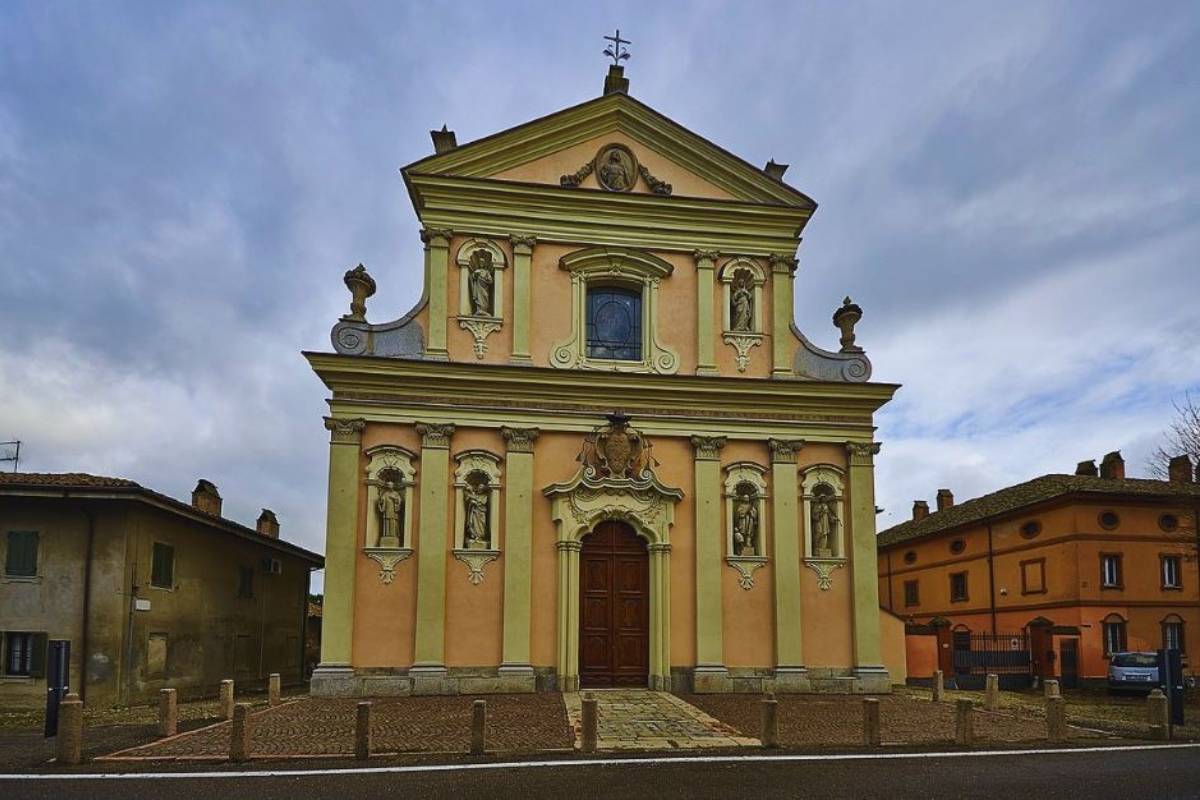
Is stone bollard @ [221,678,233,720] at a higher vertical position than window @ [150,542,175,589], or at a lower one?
lower

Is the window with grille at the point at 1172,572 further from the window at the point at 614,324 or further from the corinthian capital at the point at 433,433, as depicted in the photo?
the corinthian capital at the point at 433,433

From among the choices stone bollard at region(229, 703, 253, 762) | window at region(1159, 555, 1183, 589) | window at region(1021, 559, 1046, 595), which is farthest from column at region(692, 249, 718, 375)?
window at region(1159, 555, 1183, 589)

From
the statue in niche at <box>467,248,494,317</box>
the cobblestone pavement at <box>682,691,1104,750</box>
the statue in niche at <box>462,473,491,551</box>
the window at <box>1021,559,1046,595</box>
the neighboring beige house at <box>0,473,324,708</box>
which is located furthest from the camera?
the window at <box>1021,559,1046,595</box>

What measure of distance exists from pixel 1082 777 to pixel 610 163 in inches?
598

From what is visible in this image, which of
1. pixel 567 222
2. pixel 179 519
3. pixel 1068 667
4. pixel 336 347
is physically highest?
pixel 567 222

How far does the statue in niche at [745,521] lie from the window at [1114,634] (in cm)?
1416

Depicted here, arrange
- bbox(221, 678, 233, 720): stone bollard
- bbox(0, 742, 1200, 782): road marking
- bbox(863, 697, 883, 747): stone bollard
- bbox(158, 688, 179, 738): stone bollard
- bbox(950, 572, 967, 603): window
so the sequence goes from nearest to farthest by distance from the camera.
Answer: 1. bbox(0, 742, 1200, 782): road marking
2. bbox(863, 697, 883, 747): stone bollard
3. bbox(158, 688, 179, 738): stone bollard
4. bbox(221, 678, 233, 720): stone bollard
5. bbox(950, 572, 967, 603): window

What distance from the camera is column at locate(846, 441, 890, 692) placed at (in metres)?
19.5

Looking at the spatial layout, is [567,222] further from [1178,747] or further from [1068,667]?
[1068,667]

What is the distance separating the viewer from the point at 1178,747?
12625 millimetres

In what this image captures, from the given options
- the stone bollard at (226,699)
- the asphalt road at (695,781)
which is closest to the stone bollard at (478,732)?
the asphalt road at (695,781)

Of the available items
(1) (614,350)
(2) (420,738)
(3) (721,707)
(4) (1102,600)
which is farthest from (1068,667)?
(2) (420,738)

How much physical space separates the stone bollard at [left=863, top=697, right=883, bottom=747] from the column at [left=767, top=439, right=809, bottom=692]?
715 centimetres

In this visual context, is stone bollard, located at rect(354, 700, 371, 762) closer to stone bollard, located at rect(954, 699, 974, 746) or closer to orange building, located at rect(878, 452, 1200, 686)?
stone bollard, located at rect(954, 699, 974, 746)
